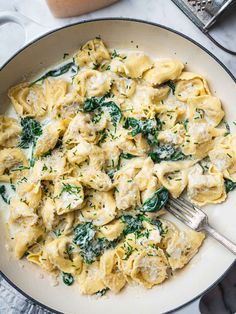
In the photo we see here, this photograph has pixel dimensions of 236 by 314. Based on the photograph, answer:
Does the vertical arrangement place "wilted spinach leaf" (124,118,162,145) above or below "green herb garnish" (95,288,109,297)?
above

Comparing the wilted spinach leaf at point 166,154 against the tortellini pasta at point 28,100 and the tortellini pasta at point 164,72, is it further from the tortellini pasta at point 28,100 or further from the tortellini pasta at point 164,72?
the tortellini pasta at point 28,100

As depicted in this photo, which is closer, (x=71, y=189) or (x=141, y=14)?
(x=71, y=189)

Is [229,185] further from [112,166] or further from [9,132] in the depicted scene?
[9,132]

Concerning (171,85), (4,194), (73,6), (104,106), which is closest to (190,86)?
(171,85)

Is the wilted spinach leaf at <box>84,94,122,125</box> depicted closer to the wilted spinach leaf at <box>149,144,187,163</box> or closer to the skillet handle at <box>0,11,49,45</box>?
the wilted spinach leaf at <box>149,144,187,163</box>

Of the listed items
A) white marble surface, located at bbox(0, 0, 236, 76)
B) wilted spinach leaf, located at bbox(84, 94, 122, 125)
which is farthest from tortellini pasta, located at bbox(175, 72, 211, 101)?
wilted spinach leaf, located at bbox(84, 94, 122, 125)

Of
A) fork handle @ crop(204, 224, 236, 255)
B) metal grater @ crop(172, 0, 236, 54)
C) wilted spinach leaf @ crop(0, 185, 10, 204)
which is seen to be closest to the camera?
fork handle @ crop(204, 224, 236, 255)

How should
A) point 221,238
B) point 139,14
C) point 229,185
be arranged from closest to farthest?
point 221,238, point 229,185, point 139,14

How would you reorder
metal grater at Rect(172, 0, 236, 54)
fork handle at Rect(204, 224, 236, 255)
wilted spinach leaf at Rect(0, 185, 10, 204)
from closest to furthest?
fork handle at Rect(204, 224, 236, 255) < metal grater at Rect(172, 0, 236, 54) < wilted spinach leaf at Rect(0, 185, 10, 204)
